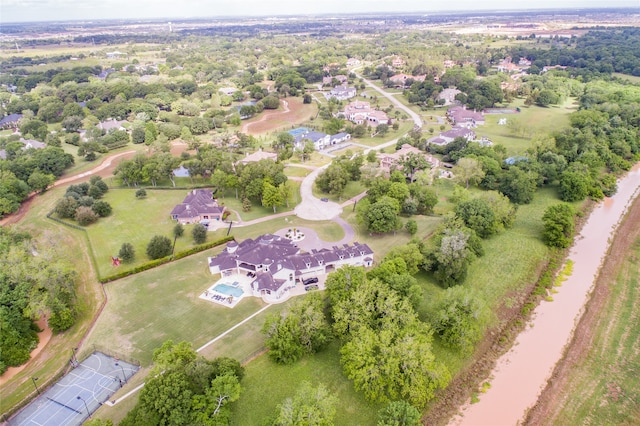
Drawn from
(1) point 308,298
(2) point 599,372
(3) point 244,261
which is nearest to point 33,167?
(3) point 244,261

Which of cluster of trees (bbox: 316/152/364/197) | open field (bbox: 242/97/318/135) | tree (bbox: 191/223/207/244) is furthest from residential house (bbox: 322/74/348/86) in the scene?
tree (bbox: 191/223/207/244)

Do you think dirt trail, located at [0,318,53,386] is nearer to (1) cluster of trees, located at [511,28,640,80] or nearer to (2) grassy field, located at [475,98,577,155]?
(2) grassy field, located at [475,98,577,155]

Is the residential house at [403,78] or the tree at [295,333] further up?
the residential house at [403,78]

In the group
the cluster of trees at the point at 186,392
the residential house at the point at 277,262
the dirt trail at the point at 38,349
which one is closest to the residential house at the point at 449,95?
the residential house at the point at 277,262

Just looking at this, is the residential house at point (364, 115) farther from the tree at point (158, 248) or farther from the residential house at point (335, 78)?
the tree at point (158, 248)

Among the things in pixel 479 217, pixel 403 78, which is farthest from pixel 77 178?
pixel 403 78

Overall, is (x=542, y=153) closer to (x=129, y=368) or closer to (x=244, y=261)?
(x=244, y=261)
